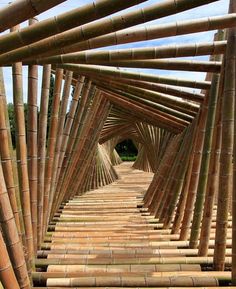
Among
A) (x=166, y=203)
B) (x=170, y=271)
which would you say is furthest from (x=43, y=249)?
(x=166, y=203)

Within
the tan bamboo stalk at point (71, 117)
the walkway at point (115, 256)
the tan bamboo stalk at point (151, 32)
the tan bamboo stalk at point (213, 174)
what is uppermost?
the tan bamboo stalk at point (151, 32)

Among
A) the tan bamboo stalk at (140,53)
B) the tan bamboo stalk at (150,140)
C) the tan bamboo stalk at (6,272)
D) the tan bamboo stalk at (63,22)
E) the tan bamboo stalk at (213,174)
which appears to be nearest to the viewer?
the tan bamboo stalk at (63,22)

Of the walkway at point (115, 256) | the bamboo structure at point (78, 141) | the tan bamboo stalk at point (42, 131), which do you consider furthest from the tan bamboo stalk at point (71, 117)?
the walkway at point (115, 256)

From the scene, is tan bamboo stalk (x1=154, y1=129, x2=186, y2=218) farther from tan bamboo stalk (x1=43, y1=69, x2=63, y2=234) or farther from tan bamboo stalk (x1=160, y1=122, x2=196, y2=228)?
tan bamboo stalk (x1=43, y1=69, x2=63, y2=234)

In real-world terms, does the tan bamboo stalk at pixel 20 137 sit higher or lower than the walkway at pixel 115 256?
higher

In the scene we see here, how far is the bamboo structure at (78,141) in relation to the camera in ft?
7.22

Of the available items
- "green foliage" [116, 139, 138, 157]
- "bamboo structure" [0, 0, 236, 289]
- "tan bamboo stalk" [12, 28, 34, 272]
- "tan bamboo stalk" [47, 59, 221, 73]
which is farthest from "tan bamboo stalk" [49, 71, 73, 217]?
"green foliage" [116, 139, 138, 157]

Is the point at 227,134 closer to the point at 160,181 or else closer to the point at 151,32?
the point at 151,32

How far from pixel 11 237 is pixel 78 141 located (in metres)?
3.33

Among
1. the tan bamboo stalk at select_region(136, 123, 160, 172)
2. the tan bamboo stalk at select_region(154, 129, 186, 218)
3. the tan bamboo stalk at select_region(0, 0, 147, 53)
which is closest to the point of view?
the tan bamboo stalk at select_region(0, 0, 147, 53)

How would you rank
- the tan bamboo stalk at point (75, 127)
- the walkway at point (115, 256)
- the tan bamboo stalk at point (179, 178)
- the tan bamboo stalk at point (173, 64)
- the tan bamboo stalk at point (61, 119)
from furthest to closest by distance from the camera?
the tan bamboo stalk at point (75, 127), the tan bamboo stalk at point (179, 178), the tan bamboo stalk at point (61, 119), the tan bamboo stalk at point (173, 64), the walkway at point (115, 256)

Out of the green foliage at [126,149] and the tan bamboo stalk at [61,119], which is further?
the green foliage at [126,149]

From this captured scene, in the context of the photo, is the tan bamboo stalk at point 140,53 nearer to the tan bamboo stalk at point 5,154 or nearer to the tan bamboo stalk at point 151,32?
the tan bamboo stalk at point 151,32

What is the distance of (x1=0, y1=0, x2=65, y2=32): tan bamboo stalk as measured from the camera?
1759 millimetres
